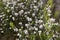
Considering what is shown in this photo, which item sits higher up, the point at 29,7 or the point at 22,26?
the point at 29,7

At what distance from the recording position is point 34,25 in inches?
96.0

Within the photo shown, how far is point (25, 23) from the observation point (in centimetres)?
260

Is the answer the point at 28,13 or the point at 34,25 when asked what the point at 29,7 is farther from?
the point at 34,25

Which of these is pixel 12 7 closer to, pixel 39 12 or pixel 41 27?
pixel 39 12

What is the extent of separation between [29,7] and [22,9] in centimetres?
13

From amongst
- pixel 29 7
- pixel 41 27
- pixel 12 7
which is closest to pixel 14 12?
pixel 12 7

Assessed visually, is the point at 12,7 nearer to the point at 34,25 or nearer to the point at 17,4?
the point at 17,4

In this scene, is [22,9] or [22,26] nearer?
[22,26]

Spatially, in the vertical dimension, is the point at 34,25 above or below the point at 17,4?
below

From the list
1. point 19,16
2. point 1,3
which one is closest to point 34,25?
point 19,16

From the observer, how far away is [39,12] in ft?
8.41

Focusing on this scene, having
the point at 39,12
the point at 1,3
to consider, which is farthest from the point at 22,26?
the point at 1,3

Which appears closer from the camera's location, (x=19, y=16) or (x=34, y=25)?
(x=34, y=25)

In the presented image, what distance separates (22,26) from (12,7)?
1.12ft
